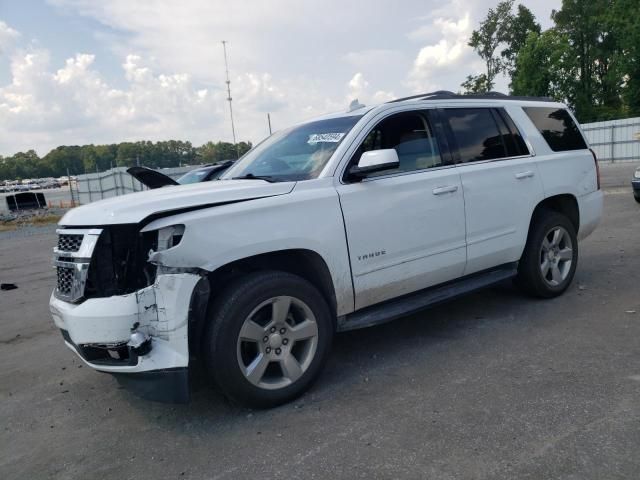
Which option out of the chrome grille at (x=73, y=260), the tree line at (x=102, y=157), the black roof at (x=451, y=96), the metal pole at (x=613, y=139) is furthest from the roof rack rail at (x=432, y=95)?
the tree line at (x=102, y=157)

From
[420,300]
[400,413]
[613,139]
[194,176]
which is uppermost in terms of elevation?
[613,139]

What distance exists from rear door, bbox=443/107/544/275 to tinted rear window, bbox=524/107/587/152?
376 mm

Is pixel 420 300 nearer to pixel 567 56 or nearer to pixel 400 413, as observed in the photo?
pixel 400 413

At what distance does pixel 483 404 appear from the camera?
3123 millimetres

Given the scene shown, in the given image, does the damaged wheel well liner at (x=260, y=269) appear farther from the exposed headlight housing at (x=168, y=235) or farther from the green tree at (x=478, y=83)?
the green tree at (x=478, y=83)

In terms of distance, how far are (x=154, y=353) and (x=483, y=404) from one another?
1968mm

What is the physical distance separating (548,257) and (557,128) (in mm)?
1321

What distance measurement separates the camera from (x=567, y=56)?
4966 cm

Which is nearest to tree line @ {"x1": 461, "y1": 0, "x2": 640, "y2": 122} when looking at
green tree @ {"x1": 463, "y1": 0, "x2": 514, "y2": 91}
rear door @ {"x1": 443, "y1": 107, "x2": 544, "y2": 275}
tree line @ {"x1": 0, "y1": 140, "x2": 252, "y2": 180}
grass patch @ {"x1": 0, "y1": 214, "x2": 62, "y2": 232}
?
green tree @ {"x1": 463, "y1": 0, "x2": 514, "y2": 91}

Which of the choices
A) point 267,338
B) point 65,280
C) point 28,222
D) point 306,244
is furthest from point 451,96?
point 28,222

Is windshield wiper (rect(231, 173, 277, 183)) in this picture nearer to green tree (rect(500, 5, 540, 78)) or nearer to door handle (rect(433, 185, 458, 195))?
door handle (rect(433, 185, 458, 195))

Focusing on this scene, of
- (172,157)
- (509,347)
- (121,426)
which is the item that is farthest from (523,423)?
(172,157)

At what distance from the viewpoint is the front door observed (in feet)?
11.9

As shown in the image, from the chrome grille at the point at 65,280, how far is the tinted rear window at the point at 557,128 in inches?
167
